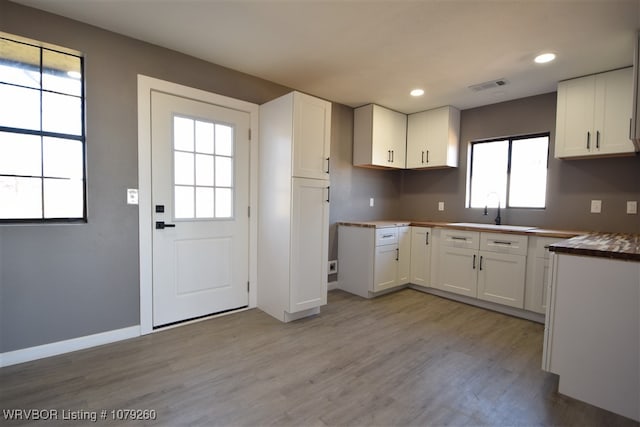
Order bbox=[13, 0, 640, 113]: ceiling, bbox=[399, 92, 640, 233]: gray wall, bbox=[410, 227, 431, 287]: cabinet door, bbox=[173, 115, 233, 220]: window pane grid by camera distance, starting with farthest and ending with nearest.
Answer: bbox=[410, 227, 431, 287]: cabinet door, bbox=[399, 92, 640, 233]: gray wall, bbox=[173, 115, 233, 220]: window pane grid, bbox=[13, 0, 640, 113]: ceiling

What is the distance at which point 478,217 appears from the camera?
394cm

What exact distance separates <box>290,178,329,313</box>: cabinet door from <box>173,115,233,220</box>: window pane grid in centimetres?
74

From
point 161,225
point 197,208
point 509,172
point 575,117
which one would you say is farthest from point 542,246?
point 161,225

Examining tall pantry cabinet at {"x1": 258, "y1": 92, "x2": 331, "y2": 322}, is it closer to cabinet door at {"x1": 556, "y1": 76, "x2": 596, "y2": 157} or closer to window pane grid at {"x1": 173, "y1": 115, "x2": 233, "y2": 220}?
window pane grid at {"x1": 173, "y1": 115, "x2": 233, "y2": 220}

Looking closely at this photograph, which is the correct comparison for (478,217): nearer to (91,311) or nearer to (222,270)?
(222,270)

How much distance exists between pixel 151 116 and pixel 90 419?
2126mm

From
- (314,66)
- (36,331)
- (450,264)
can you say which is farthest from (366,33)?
(36,331)

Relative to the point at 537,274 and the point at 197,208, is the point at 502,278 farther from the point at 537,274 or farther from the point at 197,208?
→ the point at 197,208

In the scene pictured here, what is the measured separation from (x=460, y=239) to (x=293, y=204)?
2031 mm

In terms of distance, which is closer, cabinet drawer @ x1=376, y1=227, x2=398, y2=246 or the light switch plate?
the light switch plate

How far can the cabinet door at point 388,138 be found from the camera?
3.96 meters

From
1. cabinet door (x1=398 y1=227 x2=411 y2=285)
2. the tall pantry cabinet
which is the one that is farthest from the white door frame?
cabinet door (x1=398 y1=227 x2=411 y2=285)

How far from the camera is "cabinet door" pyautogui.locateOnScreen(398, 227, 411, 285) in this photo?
12.6ft

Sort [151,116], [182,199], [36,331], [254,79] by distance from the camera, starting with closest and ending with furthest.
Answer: [36,331] → [151,116] → [182,199] → [254,79]
